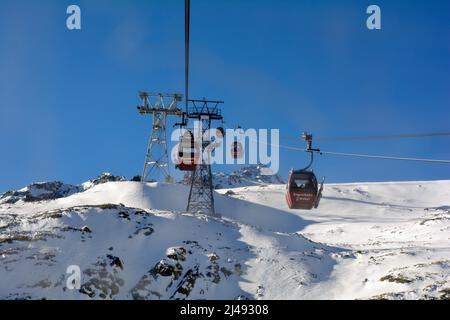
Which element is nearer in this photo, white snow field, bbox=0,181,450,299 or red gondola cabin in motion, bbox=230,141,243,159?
white snow field, bbox=0,181,450,299

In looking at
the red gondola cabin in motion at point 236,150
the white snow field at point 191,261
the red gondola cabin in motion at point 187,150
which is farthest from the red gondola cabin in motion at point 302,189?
the red gondola cabin in motion at point 187,150

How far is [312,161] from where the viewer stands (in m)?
20.3

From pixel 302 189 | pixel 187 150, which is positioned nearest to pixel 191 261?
pixel 187 150

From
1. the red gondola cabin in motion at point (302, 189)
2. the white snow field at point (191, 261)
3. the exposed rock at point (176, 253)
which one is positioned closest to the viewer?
the red gondola cabin in motion at point (302, 189)

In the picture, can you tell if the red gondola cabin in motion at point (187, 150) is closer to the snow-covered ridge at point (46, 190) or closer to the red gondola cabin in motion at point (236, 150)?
the red gondola cabin in motion at point (236, 150)

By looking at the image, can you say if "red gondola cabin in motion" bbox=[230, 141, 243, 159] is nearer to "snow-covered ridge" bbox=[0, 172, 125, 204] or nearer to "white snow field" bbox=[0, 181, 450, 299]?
"white snow field" bbox=[0, 181, 450, 299]

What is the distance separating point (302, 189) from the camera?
845 inches

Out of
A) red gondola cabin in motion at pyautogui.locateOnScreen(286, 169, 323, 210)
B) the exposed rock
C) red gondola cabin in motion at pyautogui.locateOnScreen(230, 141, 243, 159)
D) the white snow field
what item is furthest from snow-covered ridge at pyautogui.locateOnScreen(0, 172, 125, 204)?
red gondola cabin in motion at pyautogui.locateOnScreen(286, 169, 323, 210)

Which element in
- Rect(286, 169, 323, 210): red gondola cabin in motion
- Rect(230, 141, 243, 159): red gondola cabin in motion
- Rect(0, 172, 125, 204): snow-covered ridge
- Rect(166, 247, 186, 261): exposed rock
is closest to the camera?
Rect(286, 169, 323, 210): red gondola cabin in motion

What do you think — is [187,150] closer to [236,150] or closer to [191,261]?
[236,150]

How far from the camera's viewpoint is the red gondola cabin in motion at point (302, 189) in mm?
21453

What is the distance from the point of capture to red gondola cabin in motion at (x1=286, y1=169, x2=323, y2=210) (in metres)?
21.5
